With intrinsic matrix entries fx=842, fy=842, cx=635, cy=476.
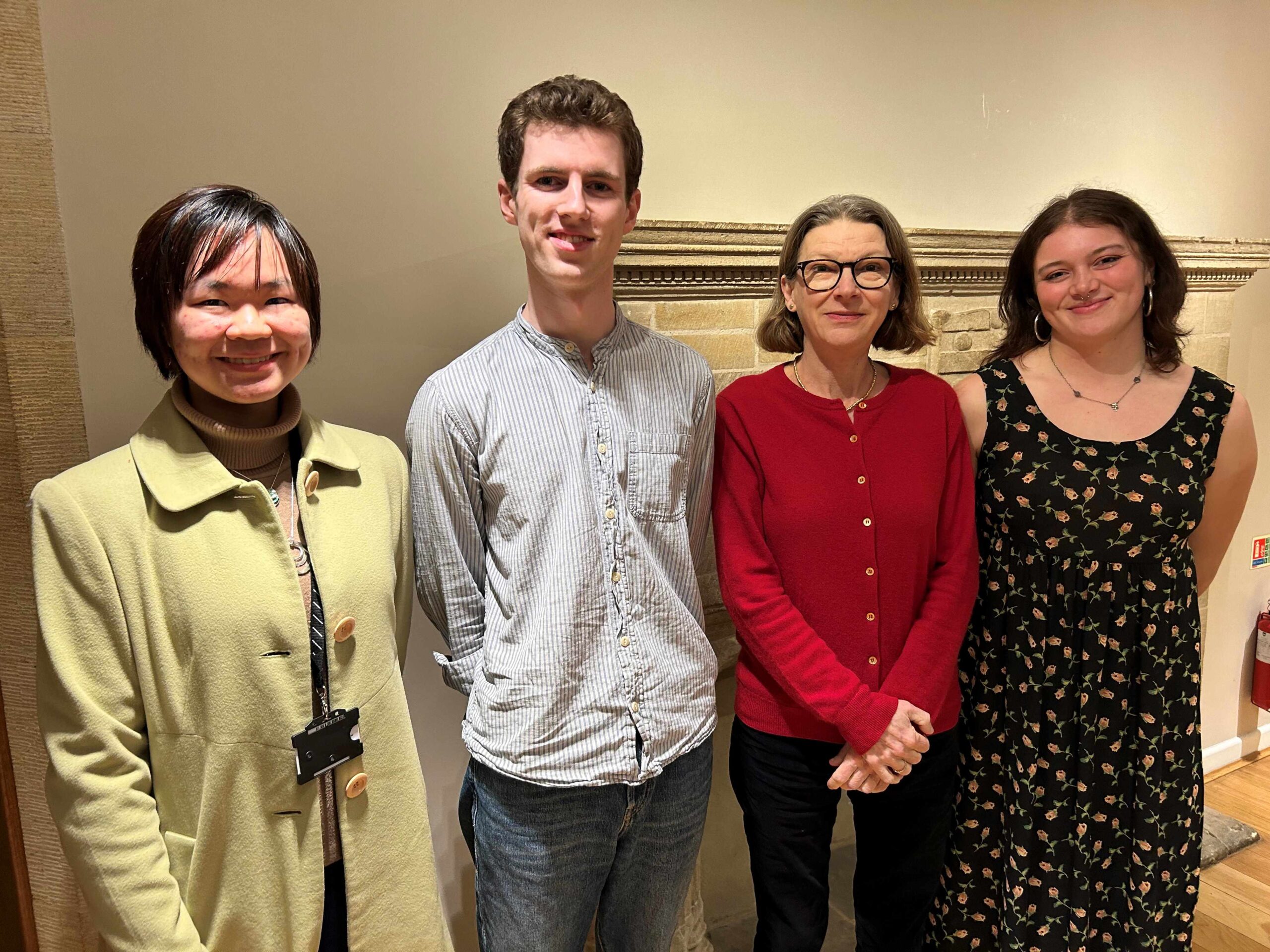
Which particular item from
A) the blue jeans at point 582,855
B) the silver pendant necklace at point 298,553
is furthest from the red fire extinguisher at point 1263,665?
the silver pendant necklace at point 298,553

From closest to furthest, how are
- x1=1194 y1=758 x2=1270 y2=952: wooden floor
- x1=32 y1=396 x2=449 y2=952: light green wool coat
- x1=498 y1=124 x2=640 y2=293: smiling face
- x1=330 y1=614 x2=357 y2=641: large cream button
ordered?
x1=32 y1=396 x2=449 y2=952: light green wool coat < x1=330 y1=614 x2=357 y2=641: large cream button < x1=498 y1=124 x2=640 y2=293: smiling face < x1=1194 y1=758 x2=1270 y2=952: wooden floor

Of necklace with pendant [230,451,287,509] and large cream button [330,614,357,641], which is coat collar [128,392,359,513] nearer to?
necklace with pendant [230,451,287,509]

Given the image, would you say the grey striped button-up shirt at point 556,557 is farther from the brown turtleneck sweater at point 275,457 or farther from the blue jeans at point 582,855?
the brown turtleneck sweater at point 275,457

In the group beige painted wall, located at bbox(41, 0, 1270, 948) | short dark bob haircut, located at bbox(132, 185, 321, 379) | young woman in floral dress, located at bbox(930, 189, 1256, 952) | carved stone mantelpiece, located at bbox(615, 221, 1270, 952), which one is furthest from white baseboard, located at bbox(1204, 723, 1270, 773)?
short dark bob haircut, located at bbox(132, 185, 321, 379)

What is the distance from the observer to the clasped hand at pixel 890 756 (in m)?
1.41

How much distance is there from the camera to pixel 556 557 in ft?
4.05

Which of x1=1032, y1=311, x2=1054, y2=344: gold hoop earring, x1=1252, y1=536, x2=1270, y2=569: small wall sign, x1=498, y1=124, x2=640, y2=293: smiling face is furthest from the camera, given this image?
x1=1252, y1=536, x2=1270, y2=569: small wall sign

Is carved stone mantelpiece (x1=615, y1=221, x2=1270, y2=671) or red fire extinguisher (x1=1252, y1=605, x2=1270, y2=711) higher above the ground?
carved stone mantelpiece (x1=615, y1=221, x2=1270, y2=671)

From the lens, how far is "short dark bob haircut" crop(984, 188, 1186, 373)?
5.38 ft

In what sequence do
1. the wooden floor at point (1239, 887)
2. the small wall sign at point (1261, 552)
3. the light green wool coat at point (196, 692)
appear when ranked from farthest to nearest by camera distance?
the small wall sign at point (1261, 552), the wooden floor at point (1239, 887), the light green wool coat at point (196, 692)

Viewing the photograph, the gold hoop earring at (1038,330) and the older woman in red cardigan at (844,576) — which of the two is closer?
the older woman in red cardigan at (844,576)

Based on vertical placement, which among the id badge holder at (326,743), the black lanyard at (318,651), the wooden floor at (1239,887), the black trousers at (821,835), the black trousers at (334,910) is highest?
the black lanyard at (318,651)

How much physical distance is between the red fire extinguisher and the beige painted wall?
1.57 m

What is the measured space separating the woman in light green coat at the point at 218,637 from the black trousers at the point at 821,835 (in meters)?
0.70
